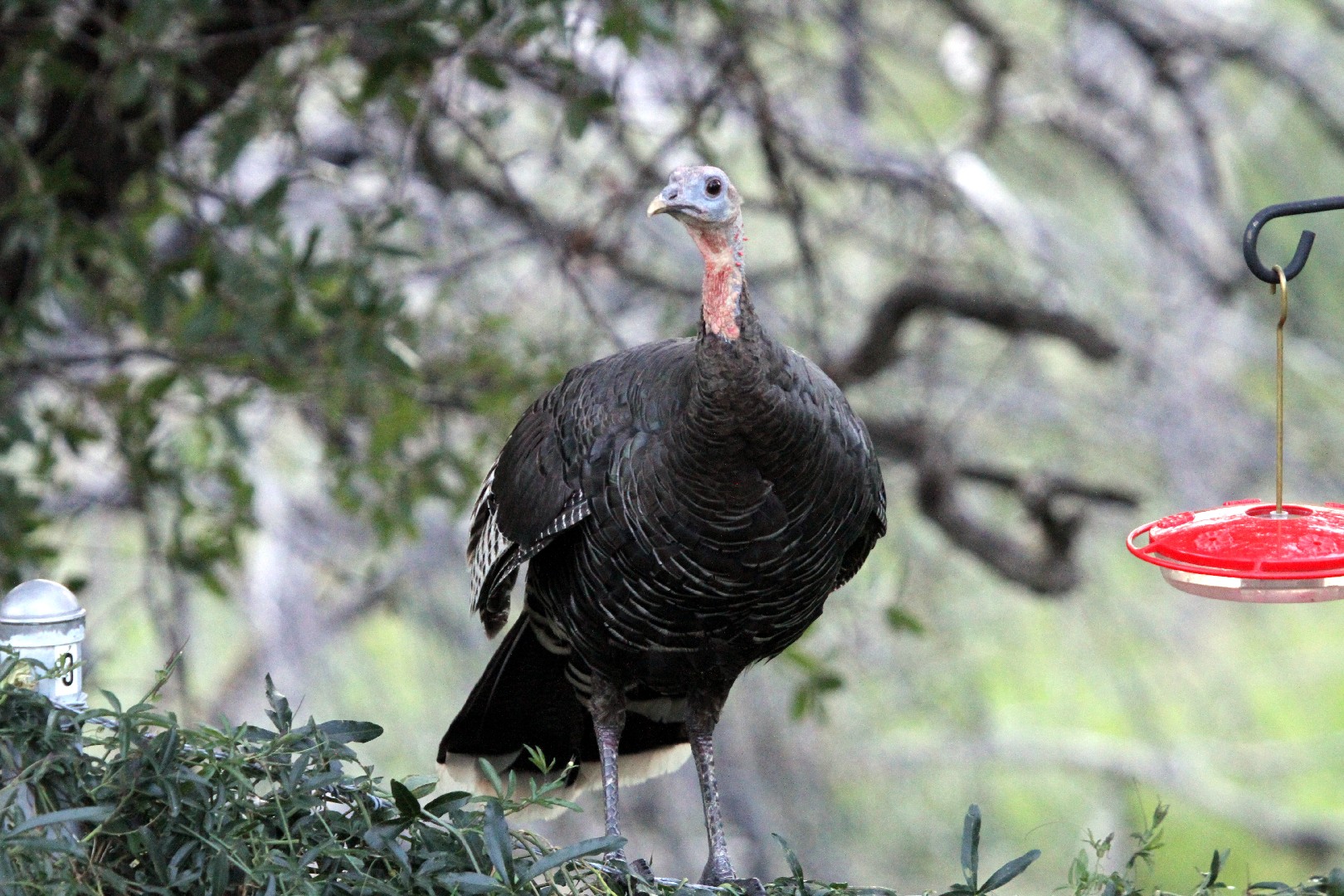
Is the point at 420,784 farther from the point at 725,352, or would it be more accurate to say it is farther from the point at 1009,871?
Result: the point at 725,352

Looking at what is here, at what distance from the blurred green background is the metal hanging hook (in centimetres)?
123

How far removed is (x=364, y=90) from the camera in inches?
127

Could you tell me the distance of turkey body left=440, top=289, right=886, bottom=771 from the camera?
90.4 inches

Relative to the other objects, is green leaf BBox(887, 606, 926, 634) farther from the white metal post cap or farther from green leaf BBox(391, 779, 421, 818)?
the white metal post cap

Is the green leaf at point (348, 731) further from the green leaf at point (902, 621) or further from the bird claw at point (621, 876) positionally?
the green leaf at point (902, 621)

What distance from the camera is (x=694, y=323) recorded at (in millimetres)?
4070

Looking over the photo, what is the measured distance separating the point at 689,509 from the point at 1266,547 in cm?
89

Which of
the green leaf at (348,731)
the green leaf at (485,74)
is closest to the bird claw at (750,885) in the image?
the green leaf at (348,731)

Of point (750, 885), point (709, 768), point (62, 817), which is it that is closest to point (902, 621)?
point (709, 768)

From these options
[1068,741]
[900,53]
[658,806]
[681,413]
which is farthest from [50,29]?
[1068,741]

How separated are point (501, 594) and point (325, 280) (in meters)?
0.92

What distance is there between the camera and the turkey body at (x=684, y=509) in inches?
90.4

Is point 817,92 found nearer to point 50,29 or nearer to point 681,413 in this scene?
point 50,29

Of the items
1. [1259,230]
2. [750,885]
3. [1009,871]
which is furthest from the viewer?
[750,885]
